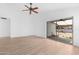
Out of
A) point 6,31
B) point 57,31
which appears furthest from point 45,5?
point 6,31

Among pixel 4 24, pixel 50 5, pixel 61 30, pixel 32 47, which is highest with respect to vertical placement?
pixel 50 5

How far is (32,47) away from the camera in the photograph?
2125mm

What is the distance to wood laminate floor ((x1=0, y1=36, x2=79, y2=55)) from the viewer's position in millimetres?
2100

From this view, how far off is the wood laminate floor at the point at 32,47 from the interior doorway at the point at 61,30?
0.08 metres

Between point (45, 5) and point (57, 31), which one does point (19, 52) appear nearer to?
point (57, 31)

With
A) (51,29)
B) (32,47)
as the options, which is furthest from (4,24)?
(51,29)

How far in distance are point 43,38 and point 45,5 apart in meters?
0.53

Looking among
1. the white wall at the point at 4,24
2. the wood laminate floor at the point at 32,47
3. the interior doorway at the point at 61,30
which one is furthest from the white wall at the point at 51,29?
the white wall at the point at 4,24

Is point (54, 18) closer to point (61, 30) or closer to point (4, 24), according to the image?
point (61, 30)

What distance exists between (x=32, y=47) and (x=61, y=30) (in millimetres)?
528

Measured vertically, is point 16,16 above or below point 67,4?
below

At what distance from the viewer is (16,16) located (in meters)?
2.13

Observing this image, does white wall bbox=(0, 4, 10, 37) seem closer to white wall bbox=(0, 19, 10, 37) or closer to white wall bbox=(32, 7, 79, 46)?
white wall bbox=(0, 19, 10, 37)
